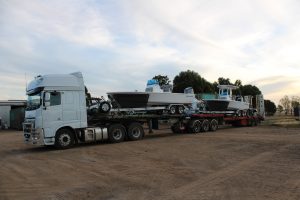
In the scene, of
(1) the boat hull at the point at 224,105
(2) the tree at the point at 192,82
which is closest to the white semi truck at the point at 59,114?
(1) the boat hull at the point at 224,105

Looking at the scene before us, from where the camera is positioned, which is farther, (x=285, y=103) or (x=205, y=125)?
(x=285, y=103)

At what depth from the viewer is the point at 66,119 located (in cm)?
2014

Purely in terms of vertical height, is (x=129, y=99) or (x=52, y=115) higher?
(x=129, y=99)

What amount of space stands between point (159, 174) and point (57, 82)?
10.0m

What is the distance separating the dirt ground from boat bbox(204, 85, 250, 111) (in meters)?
12.5

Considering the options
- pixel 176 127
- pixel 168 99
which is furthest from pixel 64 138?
pixel 176 127

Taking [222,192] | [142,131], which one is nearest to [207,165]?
[222,192]

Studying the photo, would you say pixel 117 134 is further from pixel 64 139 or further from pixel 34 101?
pixel 34 101

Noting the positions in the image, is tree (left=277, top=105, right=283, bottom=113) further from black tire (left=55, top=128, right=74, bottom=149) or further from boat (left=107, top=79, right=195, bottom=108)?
black tire (left=55, top=128, right=74, bottom=149)

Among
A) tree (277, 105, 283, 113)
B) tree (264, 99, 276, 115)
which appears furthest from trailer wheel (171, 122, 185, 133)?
tree (277, 105, 283, 113)

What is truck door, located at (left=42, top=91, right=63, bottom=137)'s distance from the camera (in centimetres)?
1942

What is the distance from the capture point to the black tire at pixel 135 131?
23.5m

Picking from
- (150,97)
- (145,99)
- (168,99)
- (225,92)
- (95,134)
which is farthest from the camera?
(225,92)

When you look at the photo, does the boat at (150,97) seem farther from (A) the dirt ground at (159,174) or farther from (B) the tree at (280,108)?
(B) the tree at (280,108)
